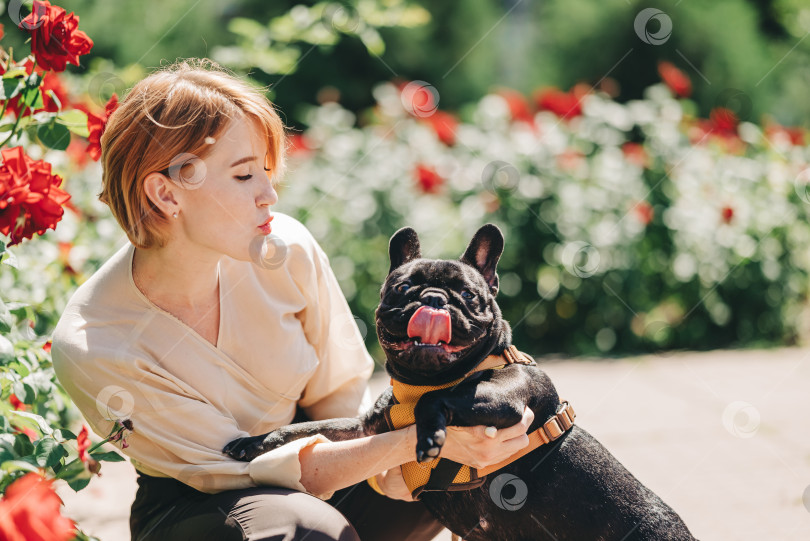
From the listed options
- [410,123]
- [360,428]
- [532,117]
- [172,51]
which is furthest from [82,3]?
[360,428]

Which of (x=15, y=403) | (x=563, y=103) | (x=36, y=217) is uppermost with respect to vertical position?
(x=563, y=103)

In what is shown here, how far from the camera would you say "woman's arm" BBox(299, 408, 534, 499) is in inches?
76.7

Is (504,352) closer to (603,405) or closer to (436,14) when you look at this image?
(603,405)

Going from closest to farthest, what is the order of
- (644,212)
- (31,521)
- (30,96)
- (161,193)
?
(31,521), (30,96), (161,193), (644,212)

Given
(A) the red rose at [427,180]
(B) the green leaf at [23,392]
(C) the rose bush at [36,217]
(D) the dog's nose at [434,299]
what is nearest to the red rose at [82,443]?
(C) the rose bush at [36,217]

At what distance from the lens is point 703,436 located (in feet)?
13.4

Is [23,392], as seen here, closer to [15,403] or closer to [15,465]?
[15,403]

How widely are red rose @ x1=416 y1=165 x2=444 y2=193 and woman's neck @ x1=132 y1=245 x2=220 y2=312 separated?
315 centimetres

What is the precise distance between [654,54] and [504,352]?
8.03 meters

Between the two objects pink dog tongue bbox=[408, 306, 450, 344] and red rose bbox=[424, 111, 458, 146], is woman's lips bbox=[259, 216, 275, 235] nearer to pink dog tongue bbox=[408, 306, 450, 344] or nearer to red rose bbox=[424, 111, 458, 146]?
pink dog tongue bbox=[408, 306, 450, 344]

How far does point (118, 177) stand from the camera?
2271mm

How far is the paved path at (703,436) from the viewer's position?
10.7 ft

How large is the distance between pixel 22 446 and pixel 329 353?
99cm

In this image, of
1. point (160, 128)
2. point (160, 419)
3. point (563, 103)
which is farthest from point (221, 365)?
point (563, 103)
